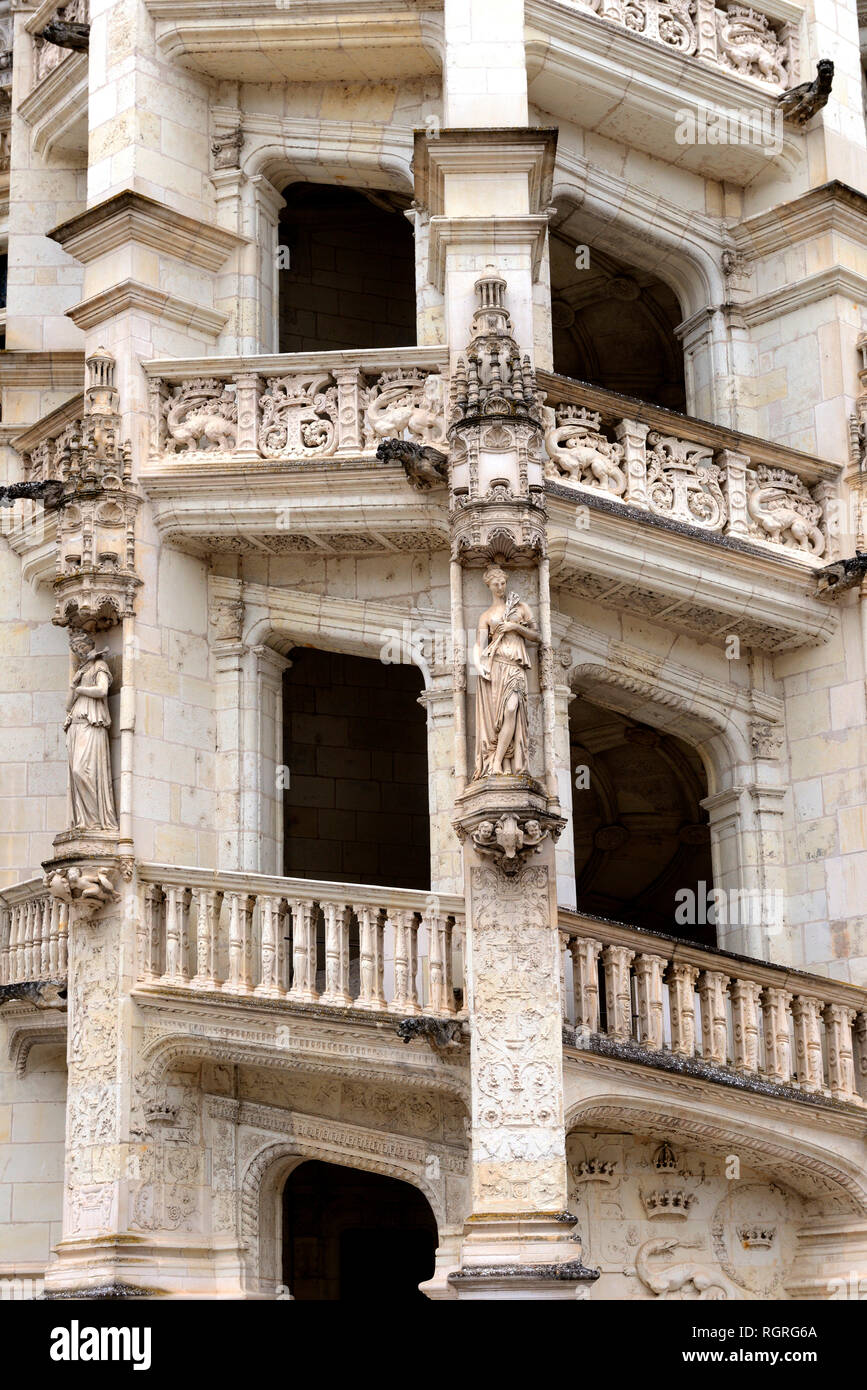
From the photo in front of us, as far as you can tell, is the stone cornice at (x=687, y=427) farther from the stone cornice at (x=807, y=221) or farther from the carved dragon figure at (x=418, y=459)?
the stone cornice at (x=807, y=221)

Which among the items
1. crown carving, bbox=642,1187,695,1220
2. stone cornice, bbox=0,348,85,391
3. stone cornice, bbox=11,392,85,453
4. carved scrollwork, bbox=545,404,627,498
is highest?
stone cornice, bbox=0,348,85,391

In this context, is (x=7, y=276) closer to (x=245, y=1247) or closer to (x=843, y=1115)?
(x=245, y=1247)

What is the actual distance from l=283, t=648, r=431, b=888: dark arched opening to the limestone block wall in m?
3.11

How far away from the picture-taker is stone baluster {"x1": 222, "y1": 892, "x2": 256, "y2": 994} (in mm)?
13531

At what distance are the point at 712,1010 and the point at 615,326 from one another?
793cm

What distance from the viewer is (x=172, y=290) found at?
15398 millimetres

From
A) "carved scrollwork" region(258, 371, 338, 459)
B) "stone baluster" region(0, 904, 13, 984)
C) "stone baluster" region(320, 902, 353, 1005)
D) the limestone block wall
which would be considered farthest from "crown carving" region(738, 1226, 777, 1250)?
"carved scrollwork" region(258, 371, 338, 459)

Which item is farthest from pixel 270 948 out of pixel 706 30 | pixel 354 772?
pixel 706 30

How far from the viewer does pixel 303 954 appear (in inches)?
531

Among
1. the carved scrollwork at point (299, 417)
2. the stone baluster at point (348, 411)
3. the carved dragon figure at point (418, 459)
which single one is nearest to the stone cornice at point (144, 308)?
the carved scrollwork at point (299, 417)

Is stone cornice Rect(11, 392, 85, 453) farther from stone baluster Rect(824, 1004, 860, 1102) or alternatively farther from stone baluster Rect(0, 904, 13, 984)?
stone baluster Rect(824, 1004, 860, 1102)

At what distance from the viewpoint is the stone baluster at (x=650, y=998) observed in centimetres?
1345

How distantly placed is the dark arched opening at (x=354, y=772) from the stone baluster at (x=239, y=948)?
4086 millimetres

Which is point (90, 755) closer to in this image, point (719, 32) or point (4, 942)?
point (4, 942)
